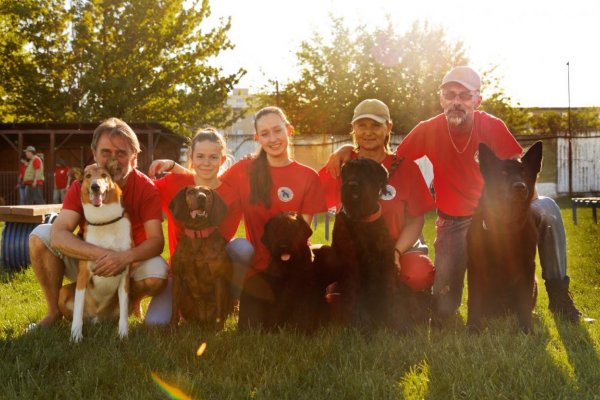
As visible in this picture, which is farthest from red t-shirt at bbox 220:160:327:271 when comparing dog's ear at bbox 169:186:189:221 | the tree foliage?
the tree foliage

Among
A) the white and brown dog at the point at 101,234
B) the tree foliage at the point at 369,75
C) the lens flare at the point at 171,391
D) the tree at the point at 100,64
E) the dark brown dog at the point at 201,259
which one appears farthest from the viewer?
the tree foliage at the point at 369,75

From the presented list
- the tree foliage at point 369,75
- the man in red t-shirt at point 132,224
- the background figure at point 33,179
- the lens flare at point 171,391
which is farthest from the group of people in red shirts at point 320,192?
the tree foliage at point 369,75

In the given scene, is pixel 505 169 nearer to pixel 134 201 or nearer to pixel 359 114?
pixel 359 114

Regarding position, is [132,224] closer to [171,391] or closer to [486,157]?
[171,391]

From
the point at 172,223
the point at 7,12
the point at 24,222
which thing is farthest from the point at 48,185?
the point at 172,223

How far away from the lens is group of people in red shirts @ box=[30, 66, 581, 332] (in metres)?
3.85

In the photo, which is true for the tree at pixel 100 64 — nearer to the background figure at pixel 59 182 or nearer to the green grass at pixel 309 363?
the background figure at pixel 59 182

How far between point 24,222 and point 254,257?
3982mm

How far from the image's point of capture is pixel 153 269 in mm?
3834

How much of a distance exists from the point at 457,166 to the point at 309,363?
2224 mm

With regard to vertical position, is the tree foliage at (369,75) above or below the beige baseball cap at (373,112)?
above

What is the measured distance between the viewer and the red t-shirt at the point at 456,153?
431 centimetres

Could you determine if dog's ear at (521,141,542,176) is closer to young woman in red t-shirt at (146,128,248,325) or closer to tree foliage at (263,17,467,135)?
young woman in red t-shirt at (146,128,248,325)

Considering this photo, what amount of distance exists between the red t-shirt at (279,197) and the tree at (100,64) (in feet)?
58.5
